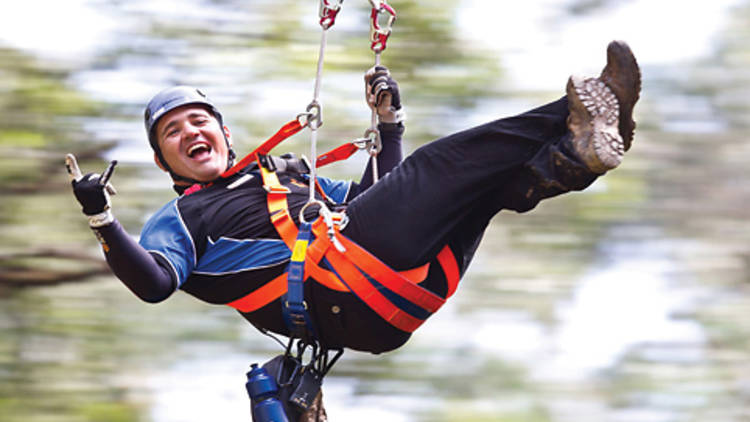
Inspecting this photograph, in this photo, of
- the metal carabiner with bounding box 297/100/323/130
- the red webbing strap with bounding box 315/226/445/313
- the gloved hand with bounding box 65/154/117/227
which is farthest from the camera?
the metal carabiner with bounding box 297/100/323/130

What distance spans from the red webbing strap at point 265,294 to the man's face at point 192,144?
351mm

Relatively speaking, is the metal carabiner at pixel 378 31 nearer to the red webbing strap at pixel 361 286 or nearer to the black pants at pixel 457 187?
the black pants at pixel 457 187

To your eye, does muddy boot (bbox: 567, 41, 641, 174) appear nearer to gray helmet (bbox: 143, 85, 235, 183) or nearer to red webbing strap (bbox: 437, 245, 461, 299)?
red webbing strap (bbox: 437, 245, 461, 299)

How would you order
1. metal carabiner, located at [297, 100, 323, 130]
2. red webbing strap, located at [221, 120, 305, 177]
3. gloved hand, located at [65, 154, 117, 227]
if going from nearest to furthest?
gloved hand, located at [65, 154, 117, 227] → metal carabiner, located at [297, 100, 323, 130] → red webbing strap, located at [221, 120, 305, 177]

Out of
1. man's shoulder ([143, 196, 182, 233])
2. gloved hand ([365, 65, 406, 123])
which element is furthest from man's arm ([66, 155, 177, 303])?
gloved hand ([365, 65, 406, 123])

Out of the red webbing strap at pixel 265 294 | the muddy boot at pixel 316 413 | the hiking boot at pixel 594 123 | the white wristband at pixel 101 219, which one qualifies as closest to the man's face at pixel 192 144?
the red webbing strap at pixel 265 294

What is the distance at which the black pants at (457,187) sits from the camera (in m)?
2.18

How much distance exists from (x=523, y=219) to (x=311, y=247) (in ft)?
6.71

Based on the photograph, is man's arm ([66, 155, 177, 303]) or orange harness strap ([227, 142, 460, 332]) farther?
orange harness strap ([227, 142, 460, 332])

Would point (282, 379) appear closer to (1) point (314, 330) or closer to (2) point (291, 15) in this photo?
(1) point (314, 330)

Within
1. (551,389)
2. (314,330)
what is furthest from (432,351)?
(314,330)

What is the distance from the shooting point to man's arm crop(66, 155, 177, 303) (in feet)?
6.91

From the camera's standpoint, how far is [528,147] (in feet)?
7.19

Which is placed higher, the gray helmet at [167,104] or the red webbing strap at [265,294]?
the gray helmet at [167,104]
